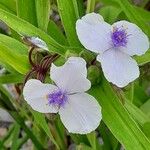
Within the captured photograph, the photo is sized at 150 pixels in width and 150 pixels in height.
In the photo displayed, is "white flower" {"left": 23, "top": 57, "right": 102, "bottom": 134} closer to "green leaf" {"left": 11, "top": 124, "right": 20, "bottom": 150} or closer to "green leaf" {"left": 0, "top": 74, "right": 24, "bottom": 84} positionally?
"green leaf" {"left": 0, "top": 74, "right": 24, "bottom": 84}

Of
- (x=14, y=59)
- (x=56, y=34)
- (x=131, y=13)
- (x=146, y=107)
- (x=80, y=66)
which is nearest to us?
(x=80, y=66)

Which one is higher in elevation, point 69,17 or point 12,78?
point 69,17

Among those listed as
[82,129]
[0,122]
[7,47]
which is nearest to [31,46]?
[7,47]

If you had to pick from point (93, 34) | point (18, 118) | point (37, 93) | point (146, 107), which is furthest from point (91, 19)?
point (18, 118)

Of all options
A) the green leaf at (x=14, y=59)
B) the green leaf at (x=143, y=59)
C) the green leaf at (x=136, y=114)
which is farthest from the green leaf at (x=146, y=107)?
the green leaf at (x=14, y=59)

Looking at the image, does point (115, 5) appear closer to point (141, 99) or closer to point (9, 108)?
point (141, 99)

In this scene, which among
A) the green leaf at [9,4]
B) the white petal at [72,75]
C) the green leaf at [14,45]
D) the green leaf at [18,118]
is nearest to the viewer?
the white petal at [72,75]

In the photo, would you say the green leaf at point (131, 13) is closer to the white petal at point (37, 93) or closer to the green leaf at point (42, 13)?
the green leaf at point (42, 13)

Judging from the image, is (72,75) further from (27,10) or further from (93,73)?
(27,10)
